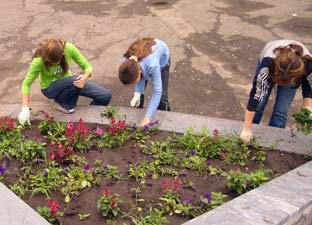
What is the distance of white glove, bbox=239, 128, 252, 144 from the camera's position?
338 centimetres

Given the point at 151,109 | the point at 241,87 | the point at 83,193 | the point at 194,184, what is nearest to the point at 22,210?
the point at 83,193

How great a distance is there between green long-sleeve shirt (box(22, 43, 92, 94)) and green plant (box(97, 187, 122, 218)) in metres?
1.42

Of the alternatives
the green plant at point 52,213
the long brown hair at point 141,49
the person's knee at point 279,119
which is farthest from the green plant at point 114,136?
the person's knee at point 279,119

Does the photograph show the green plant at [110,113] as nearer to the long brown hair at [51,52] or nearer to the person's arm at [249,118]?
A: the long brown hair at [51,52]

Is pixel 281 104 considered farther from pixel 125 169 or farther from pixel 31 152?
pixel 31 152

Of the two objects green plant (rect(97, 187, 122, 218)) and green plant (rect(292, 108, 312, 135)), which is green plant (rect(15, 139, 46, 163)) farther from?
green plant (rect(292, 108, 312, 135))

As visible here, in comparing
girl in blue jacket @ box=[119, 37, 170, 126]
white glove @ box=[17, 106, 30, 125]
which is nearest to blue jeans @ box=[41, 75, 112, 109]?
white glove @ box=[17, 106, 30, 125]

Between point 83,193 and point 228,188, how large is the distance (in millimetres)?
924

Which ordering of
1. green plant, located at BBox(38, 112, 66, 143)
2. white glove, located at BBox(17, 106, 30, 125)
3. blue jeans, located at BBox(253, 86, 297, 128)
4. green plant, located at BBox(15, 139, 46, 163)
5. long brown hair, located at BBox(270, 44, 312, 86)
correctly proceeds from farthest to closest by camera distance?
blue jeans, located at BBox(253, 86, 297, 128), white glove, located at BBox(17, 106, 30, 125), green plant, located at BBox(38, 112, 66, 143), green plant, located at BBox(15, 139, 46, 163), long brown hair, located at BBox(270, 44, 312, 86)

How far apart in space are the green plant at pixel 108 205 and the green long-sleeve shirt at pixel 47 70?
1.42 metres

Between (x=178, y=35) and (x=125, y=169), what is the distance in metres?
4.08

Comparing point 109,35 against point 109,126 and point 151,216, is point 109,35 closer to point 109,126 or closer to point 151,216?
point 109,126

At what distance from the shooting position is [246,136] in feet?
11.1

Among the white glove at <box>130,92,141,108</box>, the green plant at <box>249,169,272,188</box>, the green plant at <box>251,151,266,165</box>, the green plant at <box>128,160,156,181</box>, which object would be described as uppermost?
the green plant at <box>249,169,272,188</box>
